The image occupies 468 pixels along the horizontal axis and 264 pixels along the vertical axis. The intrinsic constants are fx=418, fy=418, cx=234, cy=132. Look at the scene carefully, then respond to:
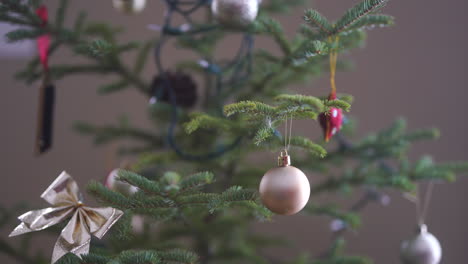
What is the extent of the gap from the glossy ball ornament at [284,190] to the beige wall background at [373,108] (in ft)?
2.51

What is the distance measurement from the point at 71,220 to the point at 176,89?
34 cm

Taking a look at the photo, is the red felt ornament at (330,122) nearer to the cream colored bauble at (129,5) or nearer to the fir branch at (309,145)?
the fir branch at (309,145)

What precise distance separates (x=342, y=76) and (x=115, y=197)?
3.14 feet

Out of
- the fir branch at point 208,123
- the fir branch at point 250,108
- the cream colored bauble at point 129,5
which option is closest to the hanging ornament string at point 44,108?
the cream colored bauble at point 129,5

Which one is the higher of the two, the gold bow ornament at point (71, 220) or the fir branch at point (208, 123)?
the fir branch at point (208, 123)

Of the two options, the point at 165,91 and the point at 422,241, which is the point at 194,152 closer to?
the point at 165,91

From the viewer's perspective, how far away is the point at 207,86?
914 mm

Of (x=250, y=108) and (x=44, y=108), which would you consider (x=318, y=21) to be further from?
(x=44, y=108)

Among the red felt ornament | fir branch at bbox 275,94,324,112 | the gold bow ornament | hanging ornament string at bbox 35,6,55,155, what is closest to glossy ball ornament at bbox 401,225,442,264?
the red felt ornament

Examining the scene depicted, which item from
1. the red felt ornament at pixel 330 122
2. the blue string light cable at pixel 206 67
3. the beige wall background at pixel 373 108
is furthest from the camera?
the beige wall background at pixel 373 108

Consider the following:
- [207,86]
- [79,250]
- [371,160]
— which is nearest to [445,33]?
[371,160]

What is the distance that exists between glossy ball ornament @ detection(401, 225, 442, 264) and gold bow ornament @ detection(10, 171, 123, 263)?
1.47 ft

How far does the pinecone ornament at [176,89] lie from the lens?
0.74 meters

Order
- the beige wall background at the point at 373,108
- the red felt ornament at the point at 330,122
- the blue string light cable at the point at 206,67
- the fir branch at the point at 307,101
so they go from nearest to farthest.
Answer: the fir branch at the point at 307,101, the red felt ornament at the point at 330,122, the blue string light cable at the point at 206,67, the beige wall background at the point at 373,108
